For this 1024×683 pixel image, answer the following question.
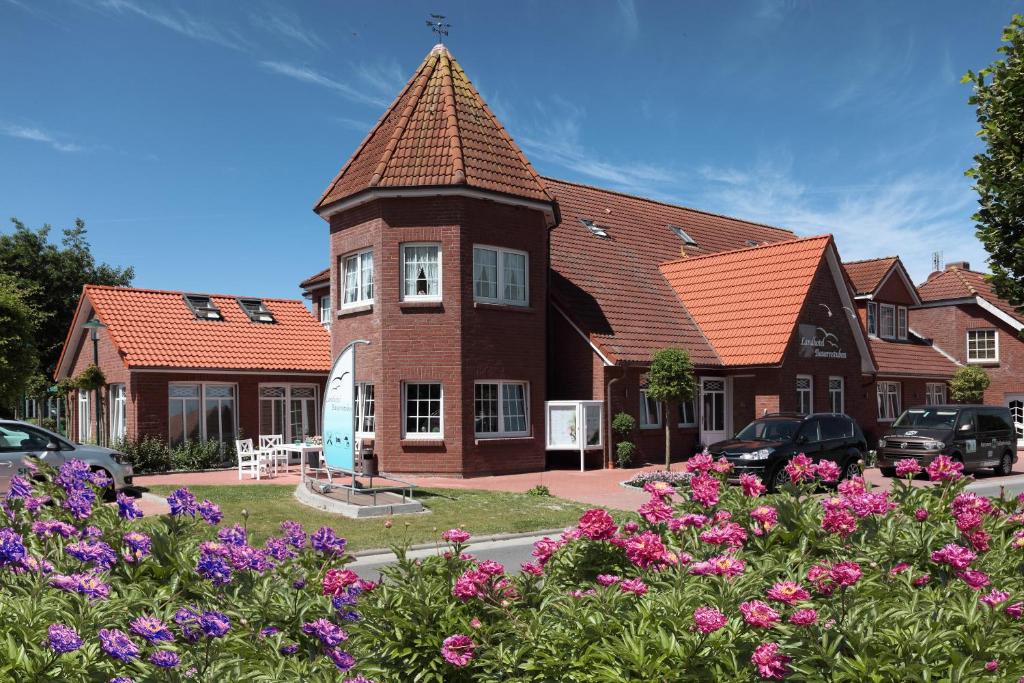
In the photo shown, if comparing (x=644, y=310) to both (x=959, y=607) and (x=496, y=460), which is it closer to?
(x=496, y=460)

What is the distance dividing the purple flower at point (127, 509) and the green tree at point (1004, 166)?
11.0 meters

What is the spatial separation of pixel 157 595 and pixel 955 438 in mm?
22591

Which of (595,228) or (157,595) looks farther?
(595,228)

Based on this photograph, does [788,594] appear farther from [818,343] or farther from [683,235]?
[683,235]

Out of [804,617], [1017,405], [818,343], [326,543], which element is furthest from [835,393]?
[804,617]

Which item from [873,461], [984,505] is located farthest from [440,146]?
[984,505]

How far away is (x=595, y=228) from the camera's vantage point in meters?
30.5

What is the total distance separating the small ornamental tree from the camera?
34.6 meters

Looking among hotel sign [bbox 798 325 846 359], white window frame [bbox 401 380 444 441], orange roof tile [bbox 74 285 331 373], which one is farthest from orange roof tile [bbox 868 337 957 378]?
orange roof tile [bbox 74 285 331 373]

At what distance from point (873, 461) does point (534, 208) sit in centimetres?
1288

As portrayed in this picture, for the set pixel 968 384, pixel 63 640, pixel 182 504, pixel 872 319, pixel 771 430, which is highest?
pixel 872 319

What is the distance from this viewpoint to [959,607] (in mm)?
3865

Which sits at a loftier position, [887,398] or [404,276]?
[404,276]

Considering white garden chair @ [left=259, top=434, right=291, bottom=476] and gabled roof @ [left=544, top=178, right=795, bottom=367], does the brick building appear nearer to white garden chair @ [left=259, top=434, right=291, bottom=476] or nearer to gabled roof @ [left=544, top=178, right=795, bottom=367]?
gabled roof @ [left=544, top=178, right=795, bottom=367]
